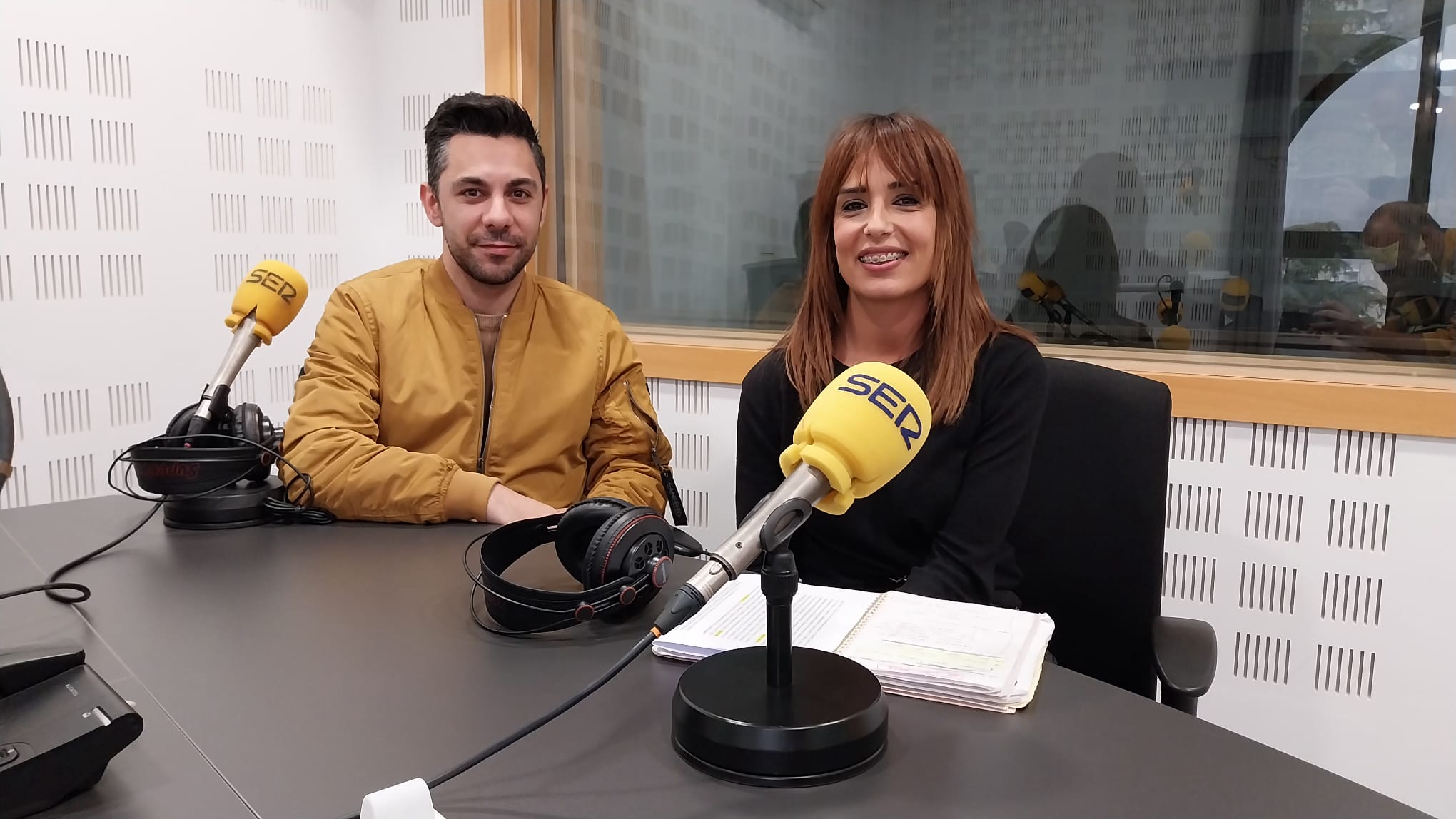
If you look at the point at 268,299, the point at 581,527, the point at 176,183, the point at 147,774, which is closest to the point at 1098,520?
the point at 581,527

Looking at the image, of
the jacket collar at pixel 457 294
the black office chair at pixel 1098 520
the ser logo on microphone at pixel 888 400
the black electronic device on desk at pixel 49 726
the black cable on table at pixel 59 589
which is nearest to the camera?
the black electronic device on desk at pixel 49 726

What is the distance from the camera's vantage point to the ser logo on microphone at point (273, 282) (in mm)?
1552

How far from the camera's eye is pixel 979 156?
223cm

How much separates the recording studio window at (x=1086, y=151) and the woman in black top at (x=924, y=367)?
75 centimetres

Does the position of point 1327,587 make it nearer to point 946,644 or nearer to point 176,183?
point 946,644

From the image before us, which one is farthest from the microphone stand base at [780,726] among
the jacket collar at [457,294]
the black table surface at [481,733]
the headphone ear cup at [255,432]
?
the jacket collar at [457,294]

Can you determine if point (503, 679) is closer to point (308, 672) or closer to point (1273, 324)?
point (308, 672)

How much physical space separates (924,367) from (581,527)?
0.64 metres

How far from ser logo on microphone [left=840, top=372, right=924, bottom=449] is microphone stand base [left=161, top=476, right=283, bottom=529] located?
1.07 m

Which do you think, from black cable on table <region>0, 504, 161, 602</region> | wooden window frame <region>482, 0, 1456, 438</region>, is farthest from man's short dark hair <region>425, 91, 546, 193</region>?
black cable on table <region>0, 504, 161, 602</region>

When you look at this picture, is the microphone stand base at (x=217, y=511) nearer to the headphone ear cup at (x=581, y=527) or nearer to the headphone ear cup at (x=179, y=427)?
the headphone ear cup at (x=179, y=427)

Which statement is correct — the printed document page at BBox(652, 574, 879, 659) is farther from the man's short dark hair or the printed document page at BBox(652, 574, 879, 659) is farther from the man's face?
the man's short dark hair

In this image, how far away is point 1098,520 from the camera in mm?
1467

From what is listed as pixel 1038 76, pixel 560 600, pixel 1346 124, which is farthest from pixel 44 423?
pixel 1346 124
